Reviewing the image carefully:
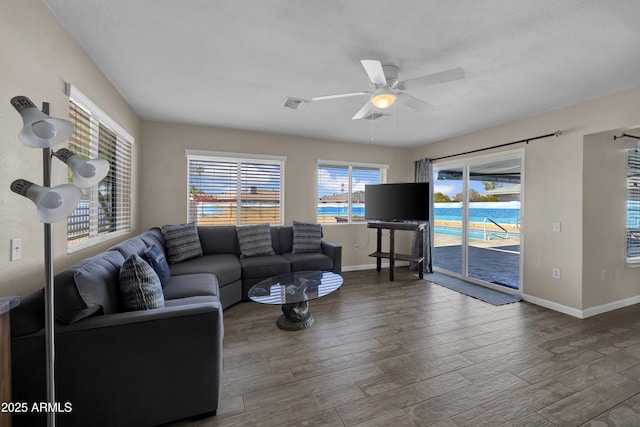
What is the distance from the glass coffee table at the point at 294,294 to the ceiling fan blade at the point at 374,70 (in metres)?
1.98

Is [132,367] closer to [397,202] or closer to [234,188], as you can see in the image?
[234,188]

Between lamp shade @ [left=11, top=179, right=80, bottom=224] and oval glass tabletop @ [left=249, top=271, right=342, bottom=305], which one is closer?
lamp shade @ [left=11, top=179, right=80, bottom=224]

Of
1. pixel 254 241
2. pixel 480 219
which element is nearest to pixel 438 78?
pixel 254 241

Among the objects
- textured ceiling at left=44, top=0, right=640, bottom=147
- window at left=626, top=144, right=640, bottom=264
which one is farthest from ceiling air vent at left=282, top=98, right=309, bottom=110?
window at left=626, top=144, right=640, bottom=264

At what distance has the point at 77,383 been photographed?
1.34 meters

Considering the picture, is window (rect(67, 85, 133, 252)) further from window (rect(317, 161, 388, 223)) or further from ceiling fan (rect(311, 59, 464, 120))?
window (rect(317, 161, 388, 223))

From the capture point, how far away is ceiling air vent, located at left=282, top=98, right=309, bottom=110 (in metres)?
3.06

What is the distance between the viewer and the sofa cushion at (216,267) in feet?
10.0

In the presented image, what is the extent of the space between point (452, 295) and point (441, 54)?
10.2ft

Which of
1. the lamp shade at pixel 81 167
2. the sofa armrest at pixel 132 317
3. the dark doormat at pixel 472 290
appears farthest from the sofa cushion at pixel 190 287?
the dark doormat at pixel 472 290

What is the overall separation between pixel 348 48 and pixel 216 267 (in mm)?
2674

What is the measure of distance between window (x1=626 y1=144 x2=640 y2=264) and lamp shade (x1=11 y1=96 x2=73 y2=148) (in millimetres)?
5581

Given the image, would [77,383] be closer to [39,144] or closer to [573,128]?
[39,144]

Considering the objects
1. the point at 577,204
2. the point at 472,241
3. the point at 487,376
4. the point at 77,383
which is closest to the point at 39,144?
the point at 77,383
